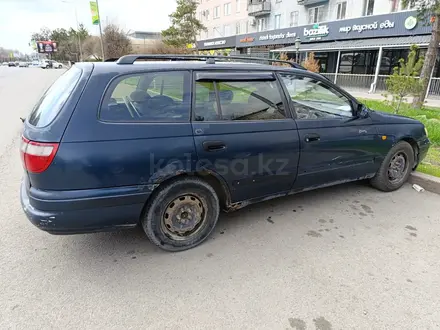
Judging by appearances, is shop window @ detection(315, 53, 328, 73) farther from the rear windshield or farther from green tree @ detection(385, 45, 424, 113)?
the rear windshield

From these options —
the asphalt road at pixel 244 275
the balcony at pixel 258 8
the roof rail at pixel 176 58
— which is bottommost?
the asphalt road at pixel 244 275

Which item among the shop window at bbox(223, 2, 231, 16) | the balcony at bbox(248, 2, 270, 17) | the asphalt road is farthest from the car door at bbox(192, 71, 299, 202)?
the shop window at bbox(223, 2, 231, 16)

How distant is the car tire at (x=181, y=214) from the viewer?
2.72m

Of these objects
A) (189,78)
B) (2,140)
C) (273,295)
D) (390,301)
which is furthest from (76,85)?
(2,140)

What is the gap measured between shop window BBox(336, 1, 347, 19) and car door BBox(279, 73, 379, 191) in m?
25.1

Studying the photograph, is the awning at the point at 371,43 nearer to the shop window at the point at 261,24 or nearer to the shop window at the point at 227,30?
the shop window at the point at 261,24

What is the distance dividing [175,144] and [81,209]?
93cm

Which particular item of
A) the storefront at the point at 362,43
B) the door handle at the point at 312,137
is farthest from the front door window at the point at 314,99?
the storefront at the point at 362,43

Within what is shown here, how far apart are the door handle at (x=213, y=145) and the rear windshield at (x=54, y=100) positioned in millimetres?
1213

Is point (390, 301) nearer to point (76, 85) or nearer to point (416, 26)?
point (76, 85)

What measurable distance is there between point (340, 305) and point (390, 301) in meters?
0.41

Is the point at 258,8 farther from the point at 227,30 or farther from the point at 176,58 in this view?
the point at 176,58

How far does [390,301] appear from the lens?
7.55 feet

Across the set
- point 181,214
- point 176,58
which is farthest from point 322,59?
point 181,214
